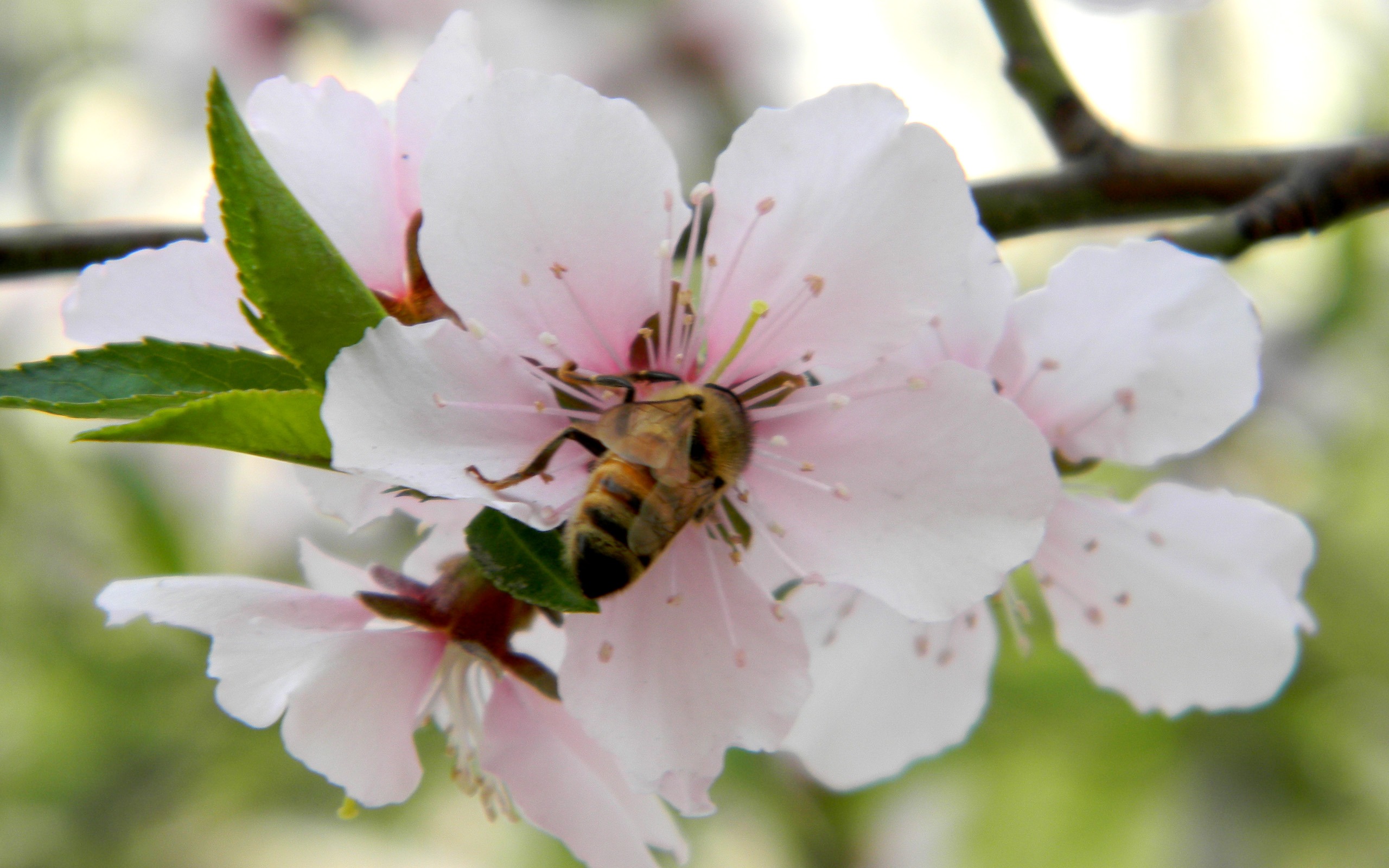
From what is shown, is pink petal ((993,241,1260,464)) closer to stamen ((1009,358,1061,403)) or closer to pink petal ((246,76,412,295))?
stamen ((1009,358,1061,403))

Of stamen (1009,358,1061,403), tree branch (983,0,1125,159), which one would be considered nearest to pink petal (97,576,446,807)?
stamen (1009,358,1061,403)

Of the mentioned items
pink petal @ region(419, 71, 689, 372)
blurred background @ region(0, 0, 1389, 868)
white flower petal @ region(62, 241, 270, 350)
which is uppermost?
white flower petal @ region(62, 241, 270, 350)

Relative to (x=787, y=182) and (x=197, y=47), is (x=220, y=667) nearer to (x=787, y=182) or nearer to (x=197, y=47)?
(x=787, y=182)

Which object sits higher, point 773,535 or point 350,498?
point 350,498

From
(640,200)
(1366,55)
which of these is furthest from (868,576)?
(1366,55)

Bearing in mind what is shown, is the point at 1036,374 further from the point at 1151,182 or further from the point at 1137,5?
the point at 1137,5

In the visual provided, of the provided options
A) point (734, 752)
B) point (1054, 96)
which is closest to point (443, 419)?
point (1054, 96)
